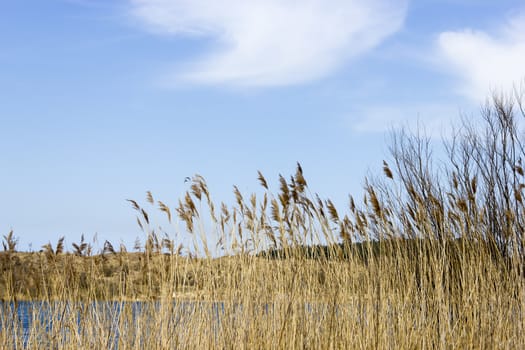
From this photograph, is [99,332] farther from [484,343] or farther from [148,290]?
[484,343]

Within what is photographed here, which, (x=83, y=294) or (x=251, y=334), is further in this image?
(x=83, y=294)

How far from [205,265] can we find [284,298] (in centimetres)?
52

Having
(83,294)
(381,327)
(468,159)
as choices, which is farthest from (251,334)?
(468,159)

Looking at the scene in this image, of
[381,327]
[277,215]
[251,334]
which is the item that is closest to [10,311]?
→ [251,334]

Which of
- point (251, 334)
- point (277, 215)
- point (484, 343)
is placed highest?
point (277, 215)

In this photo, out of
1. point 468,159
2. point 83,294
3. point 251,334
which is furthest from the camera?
point 468,159

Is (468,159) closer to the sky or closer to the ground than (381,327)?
closer to the sky

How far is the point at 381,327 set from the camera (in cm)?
336

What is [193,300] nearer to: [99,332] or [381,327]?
[99,332]

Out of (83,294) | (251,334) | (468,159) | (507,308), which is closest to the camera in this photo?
(251,334)

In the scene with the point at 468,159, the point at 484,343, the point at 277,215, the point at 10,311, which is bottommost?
the point at 484,343

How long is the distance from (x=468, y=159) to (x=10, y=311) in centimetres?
629

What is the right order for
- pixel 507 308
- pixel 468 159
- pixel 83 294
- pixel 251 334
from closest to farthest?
1. pixel 251 334
2. pixel 83 294
3. pixel 507 308
4. pixel 468 159

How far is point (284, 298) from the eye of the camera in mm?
3354
